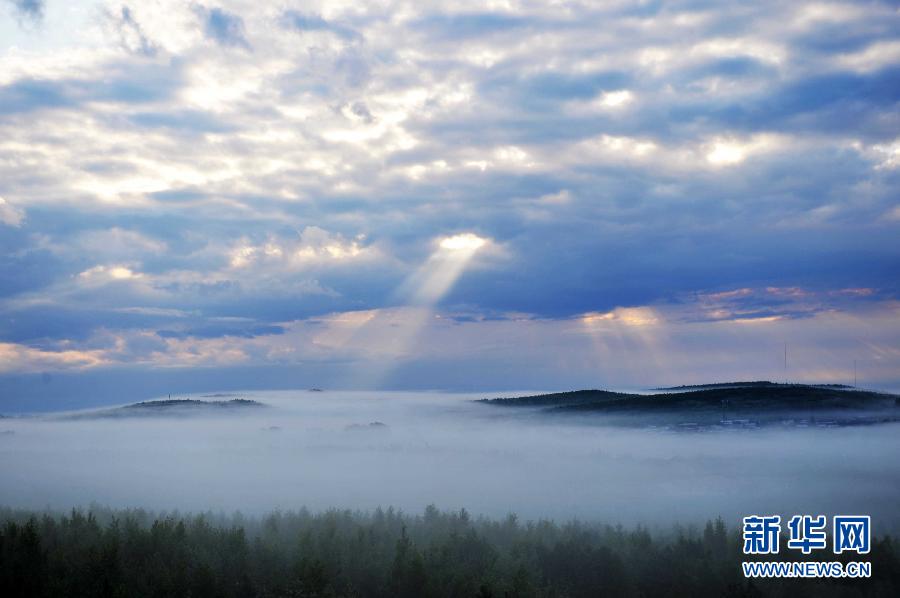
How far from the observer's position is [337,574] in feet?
69.8

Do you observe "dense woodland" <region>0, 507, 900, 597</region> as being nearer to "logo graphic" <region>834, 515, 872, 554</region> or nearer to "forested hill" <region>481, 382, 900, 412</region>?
"logo graphic" <region>834, 515, 872, 554</region>

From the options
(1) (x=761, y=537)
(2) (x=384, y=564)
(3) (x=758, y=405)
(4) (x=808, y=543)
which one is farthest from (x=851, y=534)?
(3) (x=758, y=405)

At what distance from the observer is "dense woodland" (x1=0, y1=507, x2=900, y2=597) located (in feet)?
62.8

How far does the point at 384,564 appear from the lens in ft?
72.3

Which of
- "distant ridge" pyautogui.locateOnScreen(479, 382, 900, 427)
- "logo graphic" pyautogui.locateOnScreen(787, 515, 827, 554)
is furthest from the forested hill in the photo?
"logo graphic" pyautogui.locateOnScreen(787, 515, 827, 554)

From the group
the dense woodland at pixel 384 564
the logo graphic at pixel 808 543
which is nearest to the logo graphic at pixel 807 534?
the logo graphic at pixel 808 543

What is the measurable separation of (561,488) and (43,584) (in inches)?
1572

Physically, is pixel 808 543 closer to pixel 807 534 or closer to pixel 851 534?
pixel 807 534

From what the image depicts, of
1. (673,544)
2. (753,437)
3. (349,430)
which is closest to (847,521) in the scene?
(673,544)

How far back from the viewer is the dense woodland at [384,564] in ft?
62.8

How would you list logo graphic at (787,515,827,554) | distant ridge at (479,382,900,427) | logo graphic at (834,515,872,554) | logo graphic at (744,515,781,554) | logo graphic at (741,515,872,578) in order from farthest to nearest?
distant ridge at (479,382,900,427) < logo graphic at (787,515,827,554) < logo graphic at (834,515,872,554) < logo graphic at (744,515,781,554) < logo graphic at (741,515,872,578)

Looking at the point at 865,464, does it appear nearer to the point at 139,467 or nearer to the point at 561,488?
the point at 561,488

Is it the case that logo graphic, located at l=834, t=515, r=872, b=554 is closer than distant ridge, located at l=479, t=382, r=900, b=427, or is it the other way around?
logo graphic, located at l=834, t=515, r=872, b=554

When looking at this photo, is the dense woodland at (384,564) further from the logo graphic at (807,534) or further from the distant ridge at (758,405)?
the distant ridge at (758,405)
